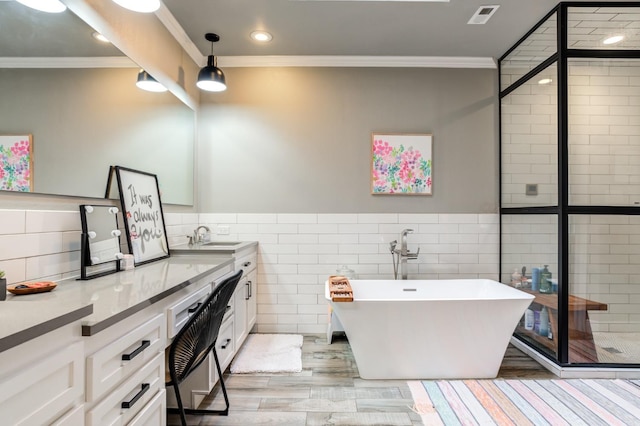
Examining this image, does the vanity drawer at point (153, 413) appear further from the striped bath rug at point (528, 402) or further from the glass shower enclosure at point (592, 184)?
the glass shower enclosure at point (592, 184)

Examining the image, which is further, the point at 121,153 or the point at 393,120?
the point at 393,120

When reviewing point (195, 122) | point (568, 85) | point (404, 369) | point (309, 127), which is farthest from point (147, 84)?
point (568, 85)

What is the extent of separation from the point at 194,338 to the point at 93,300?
0.47 metres

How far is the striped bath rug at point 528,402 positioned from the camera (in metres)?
2.02

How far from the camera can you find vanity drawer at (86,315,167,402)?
1049 millimetres

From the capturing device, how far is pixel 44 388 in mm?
870

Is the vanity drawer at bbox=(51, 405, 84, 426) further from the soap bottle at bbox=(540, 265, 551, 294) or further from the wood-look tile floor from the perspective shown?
the soap bottle at bbox=(540, 265, 551, 294)

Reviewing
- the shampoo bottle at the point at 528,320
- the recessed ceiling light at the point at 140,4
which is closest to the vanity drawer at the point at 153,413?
the recessed ceiling light at the point at 140,4

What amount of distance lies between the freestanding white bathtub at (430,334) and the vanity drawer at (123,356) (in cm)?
128

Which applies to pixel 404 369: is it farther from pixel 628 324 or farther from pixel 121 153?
pixel 121 153

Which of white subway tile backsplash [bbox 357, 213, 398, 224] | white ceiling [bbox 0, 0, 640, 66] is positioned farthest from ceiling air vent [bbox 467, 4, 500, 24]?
white subway tile backsplash [bbox 357, 213, 398, 224]

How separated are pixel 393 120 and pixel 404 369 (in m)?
2.30

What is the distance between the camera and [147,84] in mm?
2410

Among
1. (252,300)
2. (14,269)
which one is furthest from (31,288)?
(252,300)
